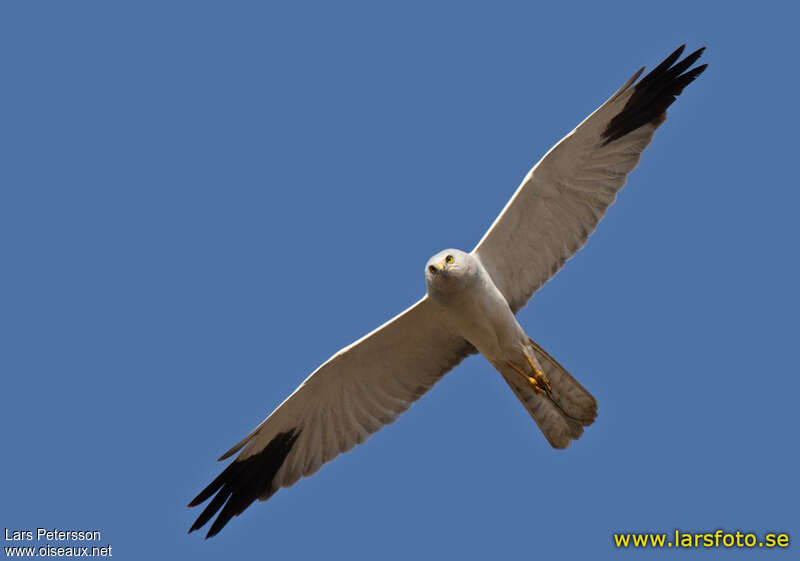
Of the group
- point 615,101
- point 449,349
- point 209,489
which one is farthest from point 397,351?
point 615,101

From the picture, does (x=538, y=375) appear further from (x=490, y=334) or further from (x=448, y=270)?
(x=448, y=270)

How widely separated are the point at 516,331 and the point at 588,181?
1.59 metres

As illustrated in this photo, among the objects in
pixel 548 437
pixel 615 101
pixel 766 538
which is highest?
pixel 615 101

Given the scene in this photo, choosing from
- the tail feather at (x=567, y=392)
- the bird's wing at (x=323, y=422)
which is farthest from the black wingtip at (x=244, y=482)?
the tail feather at (x=567, y=392)

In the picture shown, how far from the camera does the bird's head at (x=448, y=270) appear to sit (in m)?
10.7

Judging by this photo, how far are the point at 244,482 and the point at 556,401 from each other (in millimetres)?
3200

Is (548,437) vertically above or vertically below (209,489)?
below

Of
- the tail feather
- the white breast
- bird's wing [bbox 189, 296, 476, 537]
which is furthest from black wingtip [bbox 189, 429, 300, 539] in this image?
the tail feather

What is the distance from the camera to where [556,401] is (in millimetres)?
11633

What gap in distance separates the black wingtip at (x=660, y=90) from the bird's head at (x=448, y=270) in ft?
6.14

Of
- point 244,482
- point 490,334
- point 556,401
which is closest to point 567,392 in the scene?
point 556,401

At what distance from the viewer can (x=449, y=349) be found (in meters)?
12.0

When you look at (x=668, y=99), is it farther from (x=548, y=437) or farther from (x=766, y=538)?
(x=766, y=538)

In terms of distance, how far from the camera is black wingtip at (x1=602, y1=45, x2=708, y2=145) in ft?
Answer: 37.7
